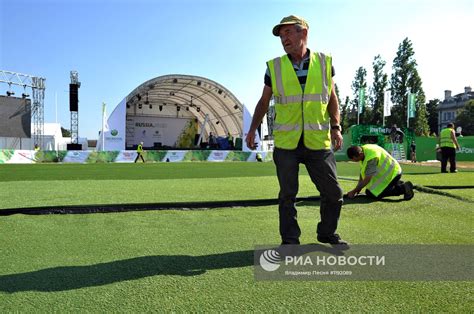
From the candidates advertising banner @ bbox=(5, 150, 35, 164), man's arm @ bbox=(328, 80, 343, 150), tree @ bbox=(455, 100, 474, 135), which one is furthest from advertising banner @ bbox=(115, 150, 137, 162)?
tree @ bbox=(455, 100, 474, 135)

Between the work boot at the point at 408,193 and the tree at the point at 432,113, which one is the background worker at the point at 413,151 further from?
the tree at the point at 432,113

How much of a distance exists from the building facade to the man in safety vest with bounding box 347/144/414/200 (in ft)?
323

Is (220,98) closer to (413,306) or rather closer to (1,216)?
(1,216)

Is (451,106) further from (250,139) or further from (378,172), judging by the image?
(250,139)

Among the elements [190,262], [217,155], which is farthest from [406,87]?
[190,262]

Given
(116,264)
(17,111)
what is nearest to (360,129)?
(116,264)

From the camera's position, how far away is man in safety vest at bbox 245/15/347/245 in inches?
117

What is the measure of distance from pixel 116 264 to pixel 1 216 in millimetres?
2493

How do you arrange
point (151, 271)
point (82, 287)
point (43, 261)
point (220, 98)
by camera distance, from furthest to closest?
point (220, 98) → point (43, 261) → point (151, 271) → point (82, 287)

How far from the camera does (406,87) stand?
49.3 meters

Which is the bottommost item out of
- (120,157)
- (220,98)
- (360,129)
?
(120,157)

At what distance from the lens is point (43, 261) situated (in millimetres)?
2641

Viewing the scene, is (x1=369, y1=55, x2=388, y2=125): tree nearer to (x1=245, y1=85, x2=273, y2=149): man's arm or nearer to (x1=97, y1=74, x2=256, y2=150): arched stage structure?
(x1=97, y1=74, x2=256, y2=150): arched stage structure

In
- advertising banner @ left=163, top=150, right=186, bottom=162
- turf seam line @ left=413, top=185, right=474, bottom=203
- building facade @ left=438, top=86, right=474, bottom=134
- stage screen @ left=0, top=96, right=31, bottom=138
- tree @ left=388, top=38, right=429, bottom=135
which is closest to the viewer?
turf seam line @ left=413, top=185, right=474, bottom=203
